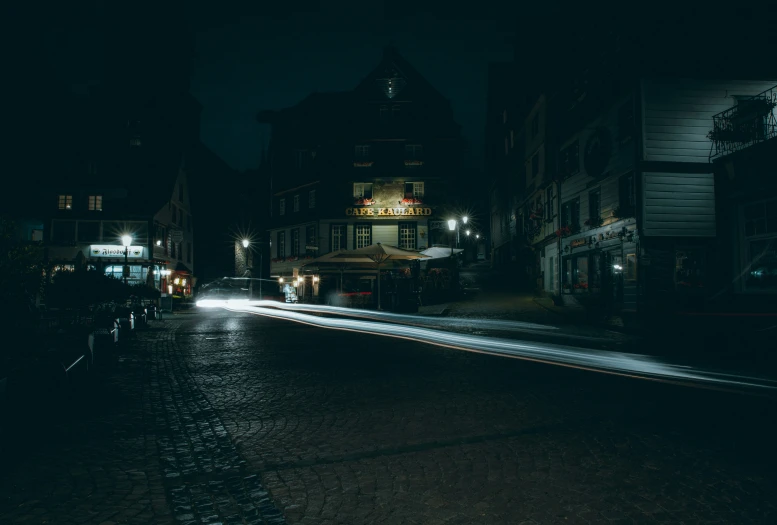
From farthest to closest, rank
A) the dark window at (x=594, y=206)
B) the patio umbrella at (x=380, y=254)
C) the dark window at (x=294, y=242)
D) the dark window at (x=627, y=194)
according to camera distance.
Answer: the dark window at (x=294, y=242) < the patio umbrella at (x=380, y=254) < the dark window at (x=594, y=206) < the dark window at (x=627, y=194)

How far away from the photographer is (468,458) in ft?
15.0

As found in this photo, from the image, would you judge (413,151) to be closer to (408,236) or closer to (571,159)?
(408,236)

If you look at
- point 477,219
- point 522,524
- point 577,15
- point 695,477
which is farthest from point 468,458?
point 477,219

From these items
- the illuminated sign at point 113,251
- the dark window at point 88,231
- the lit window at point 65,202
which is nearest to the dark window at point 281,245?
the illuminated sign at point 113,251

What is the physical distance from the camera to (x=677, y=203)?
816 inches

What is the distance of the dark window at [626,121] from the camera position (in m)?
21.8

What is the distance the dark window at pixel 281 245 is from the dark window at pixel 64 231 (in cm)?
1720

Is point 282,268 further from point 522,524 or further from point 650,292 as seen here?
point 522,524

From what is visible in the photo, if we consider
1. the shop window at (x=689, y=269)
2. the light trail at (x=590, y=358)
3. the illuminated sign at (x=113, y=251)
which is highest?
the illuminated sign at (x=113, y=251)

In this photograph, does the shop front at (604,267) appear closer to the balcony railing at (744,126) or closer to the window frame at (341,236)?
the balcony railing at (744,126)

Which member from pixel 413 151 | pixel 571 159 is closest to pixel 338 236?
pixel 413 151

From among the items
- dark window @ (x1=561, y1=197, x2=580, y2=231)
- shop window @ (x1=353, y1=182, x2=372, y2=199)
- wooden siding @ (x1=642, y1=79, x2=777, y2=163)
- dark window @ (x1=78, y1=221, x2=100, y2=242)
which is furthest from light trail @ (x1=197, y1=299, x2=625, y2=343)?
dark window @ (x1=78, y1=221, x2=100, y2=242)

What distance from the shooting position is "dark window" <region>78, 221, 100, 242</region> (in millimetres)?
45969

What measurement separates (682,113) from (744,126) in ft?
7.63
